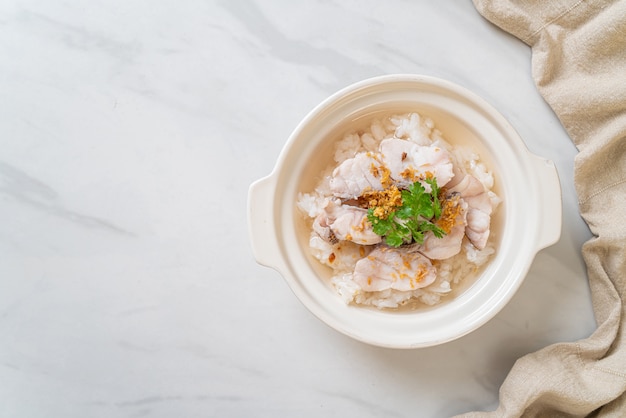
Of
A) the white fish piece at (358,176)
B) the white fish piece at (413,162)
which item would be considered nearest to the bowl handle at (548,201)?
the white fish piece at (413,162)

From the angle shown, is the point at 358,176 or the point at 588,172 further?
the point at 588,172

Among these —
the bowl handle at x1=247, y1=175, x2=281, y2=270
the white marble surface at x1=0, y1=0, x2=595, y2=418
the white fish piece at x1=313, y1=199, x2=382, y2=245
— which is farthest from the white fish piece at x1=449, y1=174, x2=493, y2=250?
the bowl handle at x1=247, y1=175, x2=281, y2=270

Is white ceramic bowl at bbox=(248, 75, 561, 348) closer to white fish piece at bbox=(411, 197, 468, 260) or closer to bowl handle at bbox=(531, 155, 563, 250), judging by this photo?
bowl handle at bbox=(531, 155, 563, 250)

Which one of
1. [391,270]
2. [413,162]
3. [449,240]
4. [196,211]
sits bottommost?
[196,211]

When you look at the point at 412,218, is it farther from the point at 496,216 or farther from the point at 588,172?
the point at 588,172

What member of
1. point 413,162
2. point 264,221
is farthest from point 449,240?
point 264,221

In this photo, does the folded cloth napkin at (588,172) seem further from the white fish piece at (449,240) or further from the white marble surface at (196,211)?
the white fish piece at (449,240)

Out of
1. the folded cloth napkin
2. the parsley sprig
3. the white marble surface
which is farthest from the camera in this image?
the white marble surface
